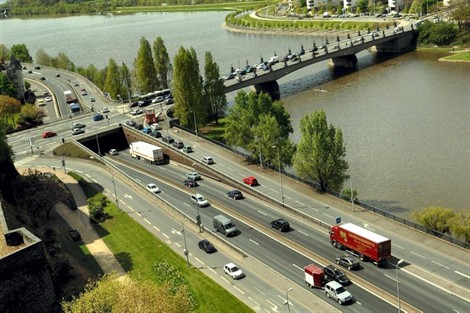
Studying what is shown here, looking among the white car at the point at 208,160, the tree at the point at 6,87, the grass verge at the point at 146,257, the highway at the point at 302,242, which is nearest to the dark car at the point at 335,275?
the highway at the point at 302,242

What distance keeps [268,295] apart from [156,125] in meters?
51.0

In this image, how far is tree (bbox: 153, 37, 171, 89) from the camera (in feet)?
369

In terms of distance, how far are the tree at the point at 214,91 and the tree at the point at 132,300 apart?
6517 cm

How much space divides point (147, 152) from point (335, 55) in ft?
219

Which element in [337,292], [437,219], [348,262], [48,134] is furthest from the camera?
[48,134]

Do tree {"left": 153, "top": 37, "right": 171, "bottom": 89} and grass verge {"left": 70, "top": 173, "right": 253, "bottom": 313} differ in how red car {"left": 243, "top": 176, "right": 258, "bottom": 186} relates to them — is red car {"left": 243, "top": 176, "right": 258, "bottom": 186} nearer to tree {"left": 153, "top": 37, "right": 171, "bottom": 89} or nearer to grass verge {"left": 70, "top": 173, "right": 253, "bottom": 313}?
grass verge {"left": 70, "top": 173, "right": 253, "bottom": 313}

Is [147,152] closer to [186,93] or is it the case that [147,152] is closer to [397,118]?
[186,93]

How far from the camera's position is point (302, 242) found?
50781 mm

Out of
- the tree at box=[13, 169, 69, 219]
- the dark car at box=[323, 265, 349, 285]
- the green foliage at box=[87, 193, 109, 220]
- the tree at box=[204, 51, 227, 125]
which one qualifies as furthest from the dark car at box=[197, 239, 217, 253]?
the tree at box=[204, 51, 227, 125]

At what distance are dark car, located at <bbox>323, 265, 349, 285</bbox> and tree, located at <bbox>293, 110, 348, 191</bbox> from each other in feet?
58.0

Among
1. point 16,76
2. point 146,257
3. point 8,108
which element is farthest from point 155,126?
point 16,76

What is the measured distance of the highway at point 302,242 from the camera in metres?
40.9

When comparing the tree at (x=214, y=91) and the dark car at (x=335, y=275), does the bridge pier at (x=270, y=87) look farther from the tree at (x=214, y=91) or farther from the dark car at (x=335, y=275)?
the dark car at (x=335, y=275)

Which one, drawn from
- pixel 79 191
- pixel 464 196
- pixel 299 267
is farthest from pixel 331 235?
pixel 79 191
